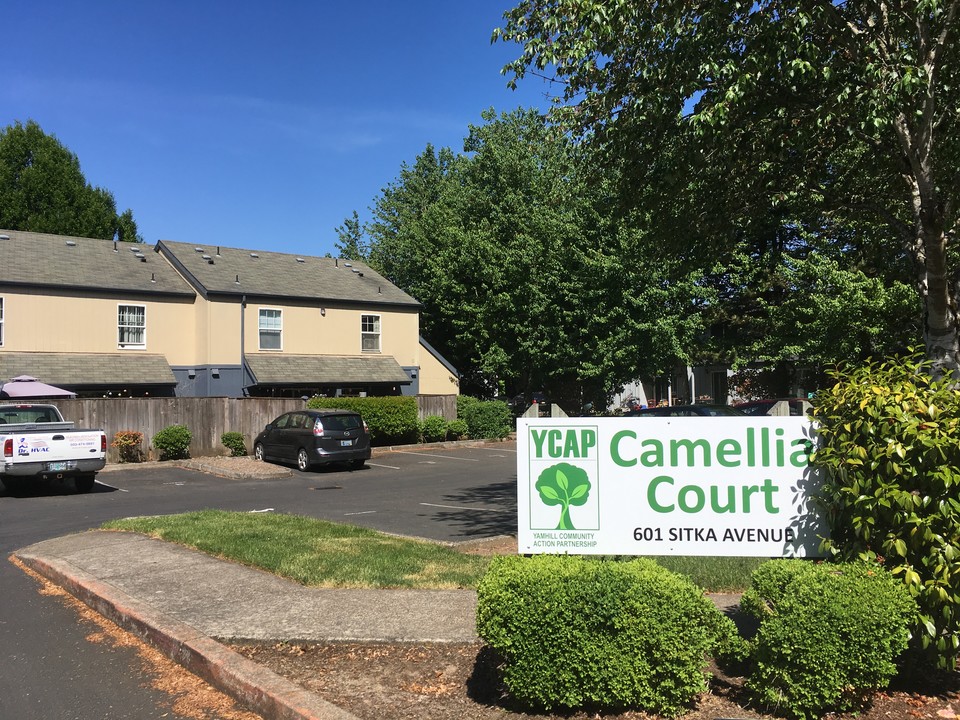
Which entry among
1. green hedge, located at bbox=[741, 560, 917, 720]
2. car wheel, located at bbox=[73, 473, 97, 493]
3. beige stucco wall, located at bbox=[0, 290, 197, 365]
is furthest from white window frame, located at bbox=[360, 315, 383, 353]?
green hedge, located at bbox=[741, 560, 917, 720]

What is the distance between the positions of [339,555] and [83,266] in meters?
22.3

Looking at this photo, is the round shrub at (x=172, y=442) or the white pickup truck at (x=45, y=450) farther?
the round shrub at (x=172, y=442)

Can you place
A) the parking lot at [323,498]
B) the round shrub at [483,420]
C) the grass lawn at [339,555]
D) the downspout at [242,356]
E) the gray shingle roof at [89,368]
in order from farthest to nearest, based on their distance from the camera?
the round shrub at [483,420], the downspout at [242,356], the gray shingle roof at [89,368], the parking lot at [323,498], the grass lawn at [339,555]

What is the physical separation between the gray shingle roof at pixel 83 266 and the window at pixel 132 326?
0.73 m

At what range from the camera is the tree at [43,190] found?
4528cm

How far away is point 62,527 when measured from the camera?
474 inches

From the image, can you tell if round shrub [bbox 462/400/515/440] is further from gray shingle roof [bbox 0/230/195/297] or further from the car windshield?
gray shingle roof [bbox 0/230/195/297]

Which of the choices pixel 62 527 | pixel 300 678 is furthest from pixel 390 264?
pixel 300 678

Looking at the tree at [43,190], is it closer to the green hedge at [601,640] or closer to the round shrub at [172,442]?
the round shrub at [172,442]

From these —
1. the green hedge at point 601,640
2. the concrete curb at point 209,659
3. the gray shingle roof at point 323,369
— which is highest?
the gray shingle roof at point 323,369

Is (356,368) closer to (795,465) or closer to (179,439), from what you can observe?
(179,439)

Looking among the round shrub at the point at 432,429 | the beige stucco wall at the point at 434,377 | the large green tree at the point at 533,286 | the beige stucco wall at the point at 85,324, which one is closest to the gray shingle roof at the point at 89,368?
the beige stucco wall at the point at 85,324

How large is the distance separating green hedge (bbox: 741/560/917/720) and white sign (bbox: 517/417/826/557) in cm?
68

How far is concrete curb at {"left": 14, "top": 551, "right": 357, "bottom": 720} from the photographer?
4660mm
